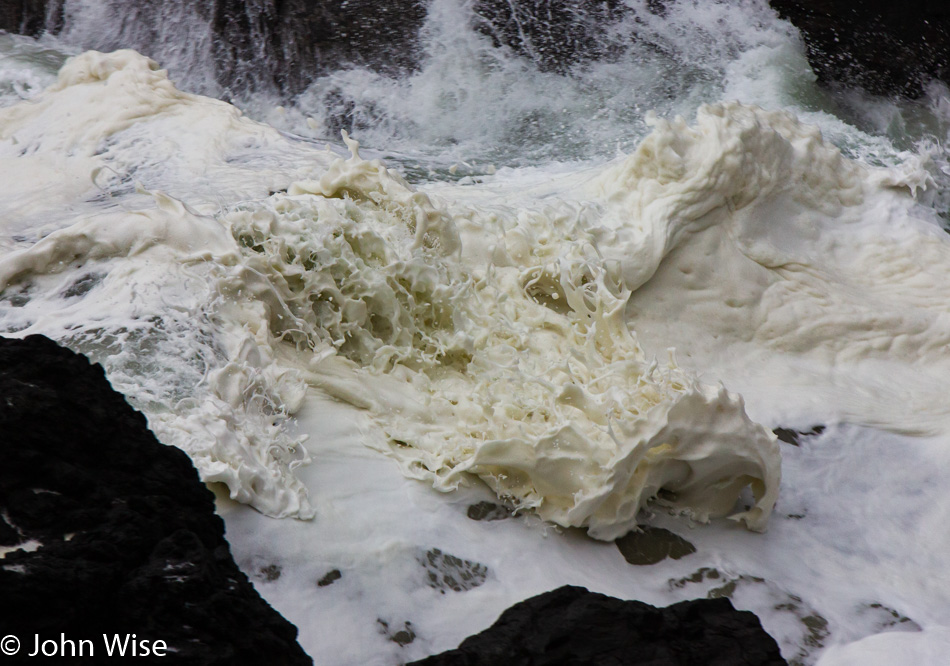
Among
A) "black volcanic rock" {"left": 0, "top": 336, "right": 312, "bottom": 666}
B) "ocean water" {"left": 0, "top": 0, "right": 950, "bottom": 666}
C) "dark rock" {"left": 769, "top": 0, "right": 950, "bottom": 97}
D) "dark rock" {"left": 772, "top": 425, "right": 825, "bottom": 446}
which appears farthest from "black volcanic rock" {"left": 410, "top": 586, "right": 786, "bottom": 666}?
"dark rock" {"left": 769, "top": 0, "right": 950, "bottom": 97}

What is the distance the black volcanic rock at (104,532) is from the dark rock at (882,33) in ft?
20.0

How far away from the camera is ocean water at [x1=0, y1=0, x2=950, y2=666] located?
7.48ft

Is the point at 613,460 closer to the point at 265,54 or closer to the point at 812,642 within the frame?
the point at 812,642

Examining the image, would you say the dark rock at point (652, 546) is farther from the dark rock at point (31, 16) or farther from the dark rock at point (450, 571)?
the dark rock at point (31, 16)

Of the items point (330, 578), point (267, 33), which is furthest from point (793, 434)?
point (267, 33)

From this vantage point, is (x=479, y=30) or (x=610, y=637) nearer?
(x=610, y=637)

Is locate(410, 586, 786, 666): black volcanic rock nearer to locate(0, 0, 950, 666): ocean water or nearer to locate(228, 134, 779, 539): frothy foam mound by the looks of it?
locate(0, 0, 950, 666): ocean water

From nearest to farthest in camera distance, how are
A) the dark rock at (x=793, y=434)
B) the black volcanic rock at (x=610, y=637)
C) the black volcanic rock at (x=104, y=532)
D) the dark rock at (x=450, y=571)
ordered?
1. the black volcanic rock at (x=104, y=532)
2. the black volcanic rock at (x=610, y=637)
3. the dark rock at (x=450, y=571)
4. the dark rock at (x=793, y=434)

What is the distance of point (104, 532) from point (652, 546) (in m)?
1.56

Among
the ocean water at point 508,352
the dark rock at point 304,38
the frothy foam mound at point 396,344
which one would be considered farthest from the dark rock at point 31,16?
the frothy foam mound at point 396,344

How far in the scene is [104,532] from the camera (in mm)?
1665

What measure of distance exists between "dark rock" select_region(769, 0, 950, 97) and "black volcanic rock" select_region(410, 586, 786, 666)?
5603 mm

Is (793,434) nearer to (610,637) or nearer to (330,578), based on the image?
(610,637)

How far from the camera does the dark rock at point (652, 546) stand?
2543 millimetres
